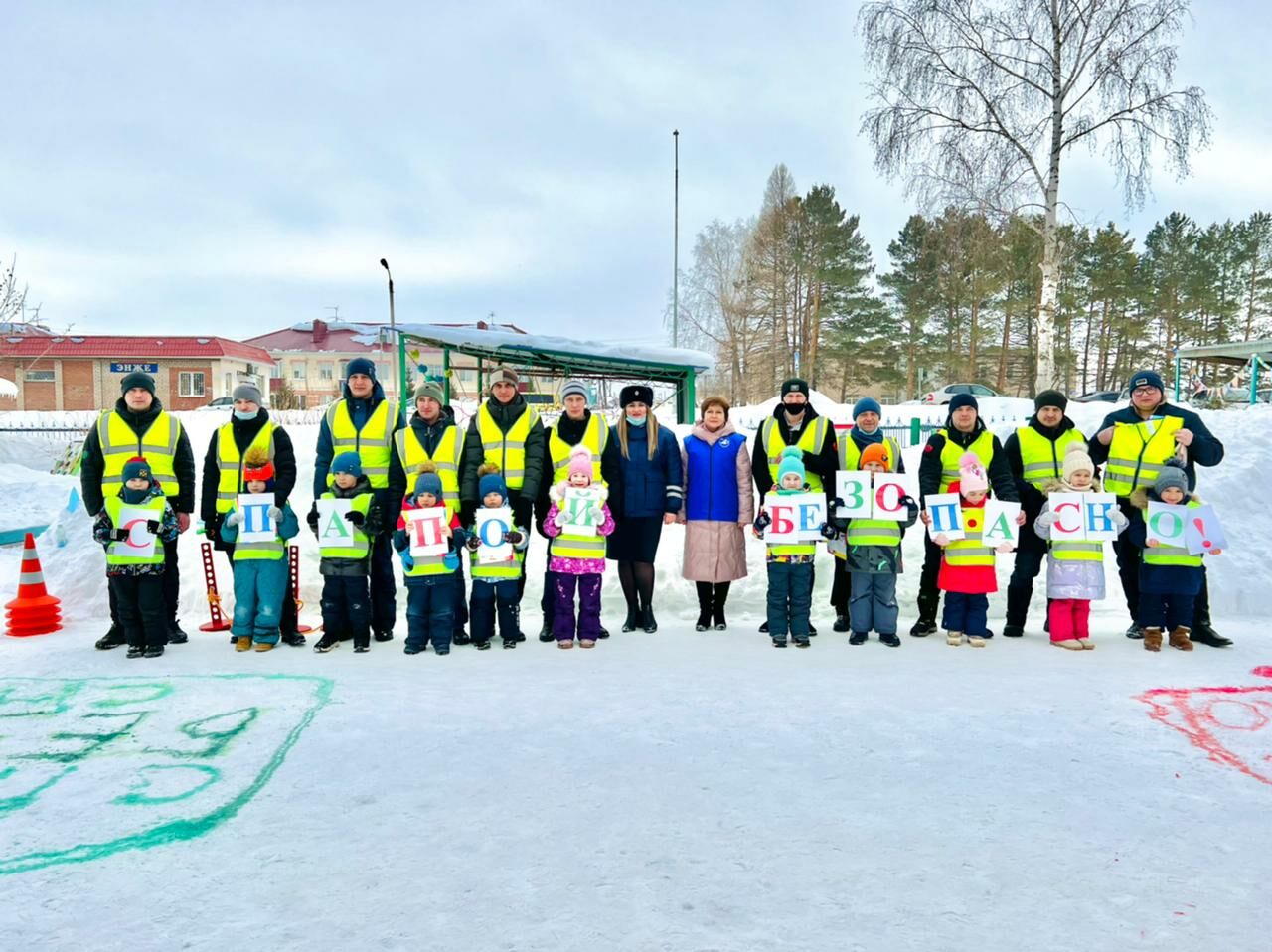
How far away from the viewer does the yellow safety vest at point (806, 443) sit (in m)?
6.11

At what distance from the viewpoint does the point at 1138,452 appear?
5.84 metres

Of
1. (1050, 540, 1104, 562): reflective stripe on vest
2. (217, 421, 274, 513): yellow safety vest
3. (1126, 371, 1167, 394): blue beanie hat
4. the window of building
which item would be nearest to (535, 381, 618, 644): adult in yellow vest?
(217, 421, 274, 513): yellow safety vest

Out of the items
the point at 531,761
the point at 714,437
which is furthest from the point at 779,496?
the point at 531,761

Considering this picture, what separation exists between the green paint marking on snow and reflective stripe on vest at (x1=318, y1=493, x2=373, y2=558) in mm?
968

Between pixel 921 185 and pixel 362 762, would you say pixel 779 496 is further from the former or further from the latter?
pixel 921 185

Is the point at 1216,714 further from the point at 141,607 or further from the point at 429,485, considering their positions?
the point at 141,607

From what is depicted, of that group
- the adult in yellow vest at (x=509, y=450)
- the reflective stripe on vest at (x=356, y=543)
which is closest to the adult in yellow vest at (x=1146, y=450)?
the adult in yellow vest at (x=509, y=450)

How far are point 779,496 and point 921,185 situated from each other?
14.2 metres

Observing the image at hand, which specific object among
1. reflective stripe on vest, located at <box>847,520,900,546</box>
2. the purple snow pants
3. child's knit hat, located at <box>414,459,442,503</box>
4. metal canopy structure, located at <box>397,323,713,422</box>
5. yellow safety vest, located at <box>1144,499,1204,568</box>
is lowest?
the purple snow pants

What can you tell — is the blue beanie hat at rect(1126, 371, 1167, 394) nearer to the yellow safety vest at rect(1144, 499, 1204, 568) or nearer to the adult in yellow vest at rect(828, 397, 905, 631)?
the yellow safety vest at rect(1144, 499, 1204, 568)

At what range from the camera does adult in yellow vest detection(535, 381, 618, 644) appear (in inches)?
234

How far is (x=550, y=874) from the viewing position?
2.58 meters

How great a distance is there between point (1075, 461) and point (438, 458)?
14.9 feet

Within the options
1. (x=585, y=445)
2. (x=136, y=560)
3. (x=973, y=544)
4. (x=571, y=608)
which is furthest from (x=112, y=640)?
(x=973, y=544)
